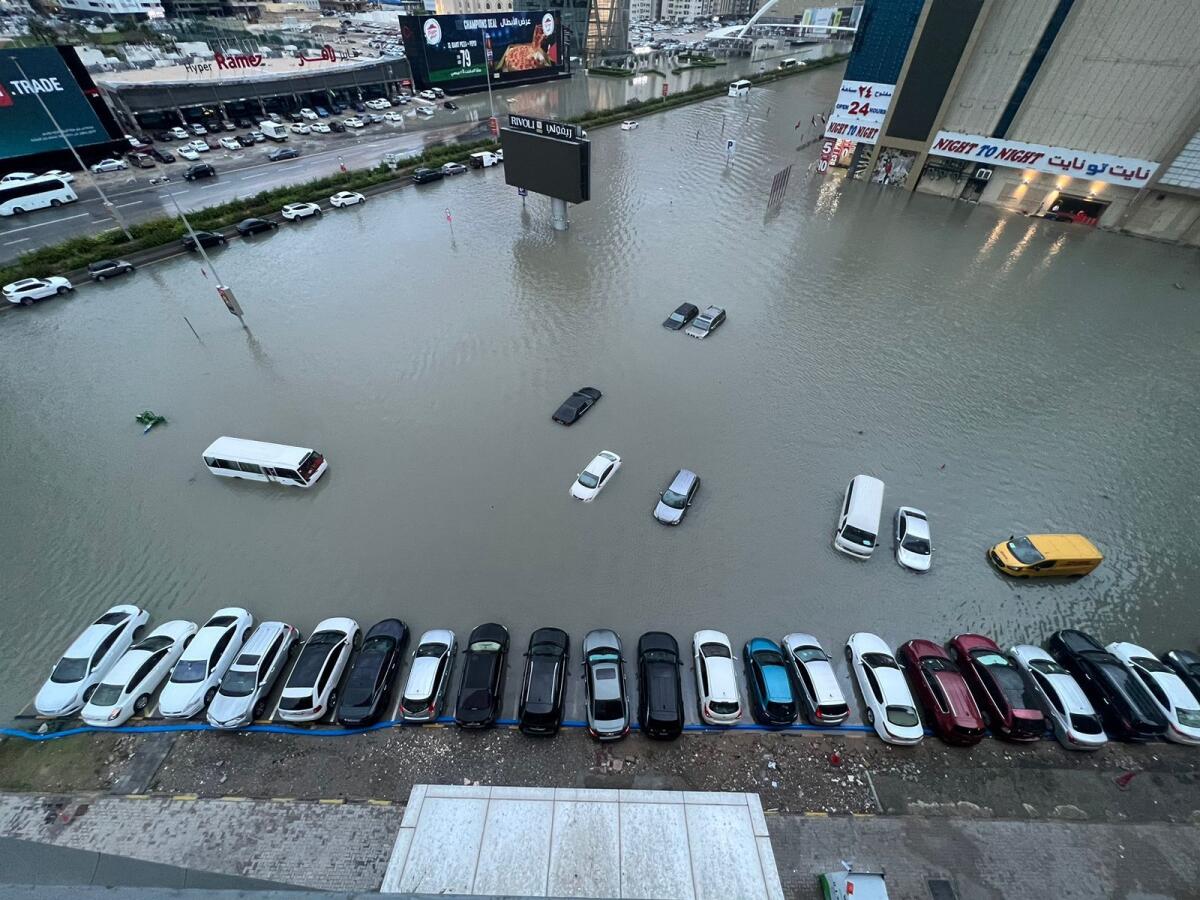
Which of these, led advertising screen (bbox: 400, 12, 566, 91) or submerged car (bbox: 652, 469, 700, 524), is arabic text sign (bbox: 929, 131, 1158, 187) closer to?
submerged car (bbox: 652, 469, 700, 524)

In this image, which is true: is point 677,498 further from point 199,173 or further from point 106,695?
point 199,173

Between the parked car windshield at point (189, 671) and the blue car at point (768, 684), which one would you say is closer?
the blue car at point (768, 684)

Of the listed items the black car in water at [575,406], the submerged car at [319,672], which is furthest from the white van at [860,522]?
the submerged car at [319,672]

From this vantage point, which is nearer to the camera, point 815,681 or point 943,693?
point 943,693

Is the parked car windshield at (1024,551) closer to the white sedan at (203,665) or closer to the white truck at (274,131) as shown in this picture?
the white sedan at (203,665)

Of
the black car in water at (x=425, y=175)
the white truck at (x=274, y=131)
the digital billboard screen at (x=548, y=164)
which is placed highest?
the digital billboard screen at (x=548, y=164)

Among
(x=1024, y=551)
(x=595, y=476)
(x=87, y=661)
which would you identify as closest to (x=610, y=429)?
(x=595, y=476)
